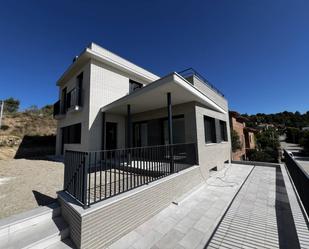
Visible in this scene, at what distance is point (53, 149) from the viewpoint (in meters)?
14.4

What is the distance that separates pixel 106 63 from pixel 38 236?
27.8ft

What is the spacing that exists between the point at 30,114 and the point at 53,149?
10.00 meters

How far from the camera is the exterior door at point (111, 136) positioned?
29.5 ft

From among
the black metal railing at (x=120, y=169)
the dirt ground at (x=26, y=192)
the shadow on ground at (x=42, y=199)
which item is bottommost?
the shadow on ground at (x=42, y=199)

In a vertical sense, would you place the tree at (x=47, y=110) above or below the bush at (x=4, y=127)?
above

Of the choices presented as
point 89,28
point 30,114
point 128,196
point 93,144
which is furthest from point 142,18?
point 30,114

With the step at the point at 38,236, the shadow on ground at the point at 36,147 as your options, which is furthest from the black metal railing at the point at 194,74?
the shadow on ground at the point at 36,147

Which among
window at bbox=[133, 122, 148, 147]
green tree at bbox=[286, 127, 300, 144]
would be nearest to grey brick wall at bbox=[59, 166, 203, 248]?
window at bbox=[133, 122, 148, 147]

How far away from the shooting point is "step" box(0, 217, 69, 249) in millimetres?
2127

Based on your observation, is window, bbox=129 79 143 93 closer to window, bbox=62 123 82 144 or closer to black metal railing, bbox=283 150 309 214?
window, bbox=62 123 82 144

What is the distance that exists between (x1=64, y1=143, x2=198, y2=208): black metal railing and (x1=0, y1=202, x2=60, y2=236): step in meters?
0.44

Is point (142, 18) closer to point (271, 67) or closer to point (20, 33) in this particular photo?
point (20, 33)

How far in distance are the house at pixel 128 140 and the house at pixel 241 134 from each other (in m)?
3.50

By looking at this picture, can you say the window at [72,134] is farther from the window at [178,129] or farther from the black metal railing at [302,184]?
the black metal railing at [302,184]
